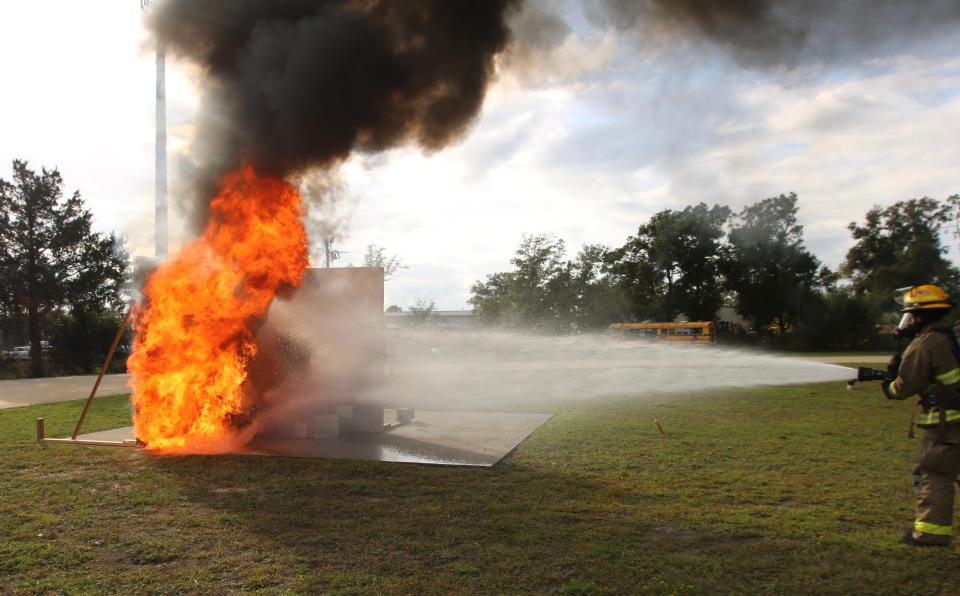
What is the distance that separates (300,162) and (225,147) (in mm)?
1092

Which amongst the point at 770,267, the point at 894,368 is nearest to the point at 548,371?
the point at 894,368

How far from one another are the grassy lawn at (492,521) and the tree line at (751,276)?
113 feet

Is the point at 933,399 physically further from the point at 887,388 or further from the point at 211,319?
the point at 211,319

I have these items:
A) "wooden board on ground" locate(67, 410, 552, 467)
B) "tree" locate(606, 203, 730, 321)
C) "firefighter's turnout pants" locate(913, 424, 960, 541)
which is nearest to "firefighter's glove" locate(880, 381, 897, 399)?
"firefighter's turnout pants" locate(913, 424, 960, 541)

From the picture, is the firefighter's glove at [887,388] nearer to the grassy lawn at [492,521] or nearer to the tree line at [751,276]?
the grassy lawn at [492,521]

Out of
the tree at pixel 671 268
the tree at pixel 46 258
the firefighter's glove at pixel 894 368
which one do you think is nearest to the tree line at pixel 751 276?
the tree at pixel 671 268

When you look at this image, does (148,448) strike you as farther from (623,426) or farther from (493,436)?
(623,426)

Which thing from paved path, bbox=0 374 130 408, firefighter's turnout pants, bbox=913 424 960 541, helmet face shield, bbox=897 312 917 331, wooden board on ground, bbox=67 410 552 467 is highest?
helmet face shield, bbox=897 312 917 331

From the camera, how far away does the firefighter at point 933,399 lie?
5.02 metres

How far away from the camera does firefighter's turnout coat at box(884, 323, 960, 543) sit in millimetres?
5008

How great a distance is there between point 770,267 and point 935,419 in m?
51.4

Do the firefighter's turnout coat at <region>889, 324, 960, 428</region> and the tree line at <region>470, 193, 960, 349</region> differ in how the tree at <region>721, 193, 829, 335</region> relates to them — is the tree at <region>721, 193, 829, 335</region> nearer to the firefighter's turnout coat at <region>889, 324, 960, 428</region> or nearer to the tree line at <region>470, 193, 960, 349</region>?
the tree line at <region>470, 193, 960, 349</region>

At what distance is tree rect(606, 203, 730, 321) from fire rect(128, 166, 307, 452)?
43521 millimetres

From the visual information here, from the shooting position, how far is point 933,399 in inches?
210
